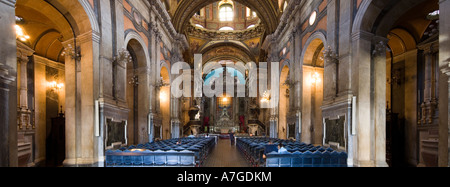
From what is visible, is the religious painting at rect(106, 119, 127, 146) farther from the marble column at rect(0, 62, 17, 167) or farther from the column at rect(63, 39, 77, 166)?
the marble column at rect(0, 62, 17, 167)

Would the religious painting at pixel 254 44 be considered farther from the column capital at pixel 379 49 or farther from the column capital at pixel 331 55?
the column capital at pixel 379 49

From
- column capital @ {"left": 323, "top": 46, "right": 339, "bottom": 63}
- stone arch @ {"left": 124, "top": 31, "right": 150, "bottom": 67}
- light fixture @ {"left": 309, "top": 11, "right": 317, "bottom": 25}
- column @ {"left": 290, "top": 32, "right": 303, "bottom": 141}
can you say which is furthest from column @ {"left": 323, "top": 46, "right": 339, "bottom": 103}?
stone arch @ {"left": 124, "top": 31, "right": 150, "bottom": 67}

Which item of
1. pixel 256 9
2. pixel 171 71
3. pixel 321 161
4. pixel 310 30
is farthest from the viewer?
pixel 256 9

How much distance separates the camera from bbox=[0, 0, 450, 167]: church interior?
685 cm

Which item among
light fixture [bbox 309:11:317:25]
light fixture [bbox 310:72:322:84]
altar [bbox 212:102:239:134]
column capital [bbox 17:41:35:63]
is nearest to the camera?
column capital [bbox 17:41:35:63]

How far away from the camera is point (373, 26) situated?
26.9 feet

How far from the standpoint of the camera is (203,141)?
1199 centimetres

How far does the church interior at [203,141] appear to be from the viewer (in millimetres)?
6847

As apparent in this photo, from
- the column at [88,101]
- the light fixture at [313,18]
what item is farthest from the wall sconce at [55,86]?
the light fixture at [313,18]

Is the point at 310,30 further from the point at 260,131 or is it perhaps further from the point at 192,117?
the point at 192,117

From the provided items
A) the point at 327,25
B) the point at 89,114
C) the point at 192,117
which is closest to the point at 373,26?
the point at 327,25

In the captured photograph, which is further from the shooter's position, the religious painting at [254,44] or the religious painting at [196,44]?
the religious painting at [254,44]

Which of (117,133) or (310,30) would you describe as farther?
(310,30)

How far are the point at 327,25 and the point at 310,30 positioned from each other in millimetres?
2248
